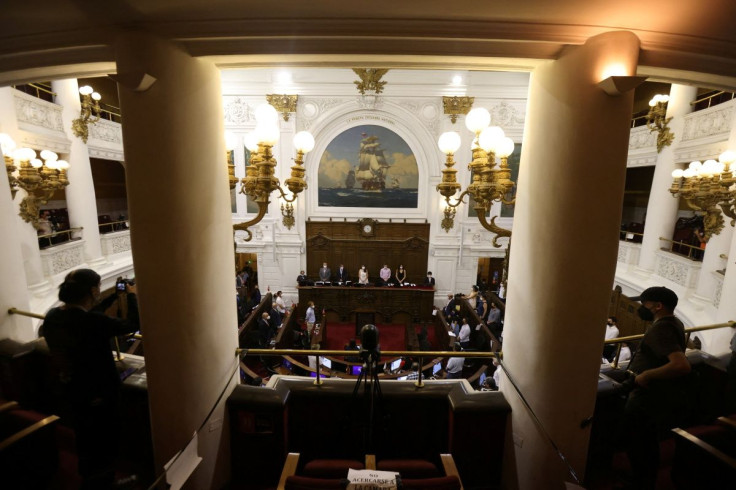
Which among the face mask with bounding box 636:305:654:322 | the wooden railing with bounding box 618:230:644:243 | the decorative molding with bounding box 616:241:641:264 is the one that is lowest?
the decorative molding with bounding box 616:241:641:264

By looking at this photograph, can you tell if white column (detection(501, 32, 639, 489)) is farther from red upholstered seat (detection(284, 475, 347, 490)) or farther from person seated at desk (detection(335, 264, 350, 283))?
person seated at desk (detection(335, 264, 350, 283))

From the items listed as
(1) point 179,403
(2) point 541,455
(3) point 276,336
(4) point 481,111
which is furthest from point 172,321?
(3) point 276,336

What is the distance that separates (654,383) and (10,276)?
559 cm

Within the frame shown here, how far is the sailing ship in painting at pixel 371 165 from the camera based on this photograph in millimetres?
11680

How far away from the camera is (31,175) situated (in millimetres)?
5059

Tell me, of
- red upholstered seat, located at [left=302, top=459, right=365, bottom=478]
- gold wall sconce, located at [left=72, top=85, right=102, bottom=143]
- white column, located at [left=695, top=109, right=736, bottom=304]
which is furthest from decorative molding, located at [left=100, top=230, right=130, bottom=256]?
white column, located at [left=695, top=109, right=736, bottom=304]

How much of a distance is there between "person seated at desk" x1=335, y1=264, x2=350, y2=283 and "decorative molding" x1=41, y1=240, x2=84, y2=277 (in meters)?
7.14

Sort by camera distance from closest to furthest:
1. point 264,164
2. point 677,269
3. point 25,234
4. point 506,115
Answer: point 264,164 → point 25,234 → point 677,269 → point 506,115

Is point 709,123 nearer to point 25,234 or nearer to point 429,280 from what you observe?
point 429,280

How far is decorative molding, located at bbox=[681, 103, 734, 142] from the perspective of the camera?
6426mm

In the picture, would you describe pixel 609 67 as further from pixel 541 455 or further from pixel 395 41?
pixel 541 455

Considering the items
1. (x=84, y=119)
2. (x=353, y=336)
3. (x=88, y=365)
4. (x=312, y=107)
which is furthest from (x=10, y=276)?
(x=312, y=107)

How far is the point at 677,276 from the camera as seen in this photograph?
24.2 feet

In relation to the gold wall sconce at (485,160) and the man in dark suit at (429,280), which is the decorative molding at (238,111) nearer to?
the man in dark suit at (429,280)
